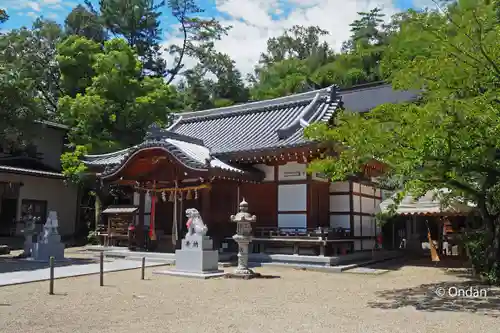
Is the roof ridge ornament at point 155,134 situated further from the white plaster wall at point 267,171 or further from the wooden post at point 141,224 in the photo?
the white plaster wall at point 267,171

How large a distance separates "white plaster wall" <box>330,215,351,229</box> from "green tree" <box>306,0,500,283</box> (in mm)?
6552

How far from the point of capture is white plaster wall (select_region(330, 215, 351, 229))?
1605 centimetres

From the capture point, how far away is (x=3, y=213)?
2242cm

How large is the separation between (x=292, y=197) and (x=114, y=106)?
41.0ft

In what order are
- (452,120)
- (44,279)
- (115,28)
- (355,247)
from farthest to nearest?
(115,28)
(355,247)
(44,279)
(452,120)

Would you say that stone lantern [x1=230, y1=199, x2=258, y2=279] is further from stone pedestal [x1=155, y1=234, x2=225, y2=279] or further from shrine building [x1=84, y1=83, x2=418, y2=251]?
shrine building [x1=84, y1=83, x2=418, y2=251]

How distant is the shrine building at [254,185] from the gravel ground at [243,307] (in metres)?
4.37

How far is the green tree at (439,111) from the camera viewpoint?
7.29m

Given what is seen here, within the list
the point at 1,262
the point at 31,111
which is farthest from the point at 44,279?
the point at 31,111

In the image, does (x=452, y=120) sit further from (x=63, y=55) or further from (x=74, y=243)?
(x=63, y=55)

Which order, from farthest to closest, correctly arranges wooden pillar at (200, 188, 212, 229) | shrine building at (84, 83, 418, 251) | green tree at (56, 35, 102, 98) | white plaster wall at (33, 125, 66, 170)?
green tree at (56, 35, 102, 98) → white plaster wall at (33, 125, 66, 170) → wooden pillar at (200, 188, 212, 229) → shrine building at (84, 83, 418, 251)

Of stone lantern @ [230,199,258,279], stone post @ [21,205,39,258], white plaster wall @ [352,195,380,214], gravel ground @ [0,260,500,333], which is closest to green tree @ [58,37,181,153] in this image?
stone post @ [21,205,39,258]

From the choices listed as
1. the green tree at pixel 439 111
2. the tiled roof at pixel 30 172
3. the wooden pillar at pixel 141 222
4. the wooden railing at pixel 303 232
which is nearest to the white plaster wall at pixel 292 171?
the wooden railing at pixel 303 232

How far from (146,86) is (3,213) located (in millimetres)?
9702
